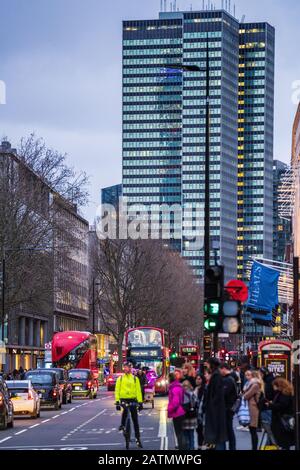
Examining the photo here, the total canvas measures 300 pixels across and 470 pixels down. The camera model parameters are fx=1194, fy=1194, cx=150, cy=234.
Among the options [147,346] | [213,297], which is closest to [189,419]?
[213,297]

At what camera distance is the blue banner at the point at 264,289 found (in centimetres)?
4706

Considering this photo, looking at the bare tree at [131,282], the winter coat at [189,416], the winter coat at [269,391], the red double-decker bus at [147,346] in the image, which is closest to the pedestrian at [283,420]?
the winter coat at [189,416]

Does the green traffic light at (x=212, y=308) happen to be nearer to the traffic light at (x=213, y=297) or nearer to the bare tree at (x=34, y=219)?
the traffic light at (x=213, y=297)

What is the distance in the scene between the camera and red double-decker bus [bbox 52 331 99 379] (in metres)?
77.9

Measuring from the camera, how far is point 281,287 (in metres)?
56.3

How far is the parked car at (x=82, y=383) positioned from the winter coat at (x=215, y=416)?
46.5m

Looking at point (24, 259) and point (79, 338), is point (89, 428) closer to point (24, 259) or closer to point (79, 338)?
point (24, 259)

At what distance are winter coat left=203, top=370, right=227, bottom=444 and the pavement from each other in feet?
17.9

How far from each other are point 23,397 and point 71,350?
1383 inches

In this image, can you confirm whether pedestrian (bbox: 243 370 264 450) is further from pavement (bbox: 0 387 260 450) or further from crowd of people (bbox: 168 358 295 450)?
pavement (bbox: 0 387 260 450)

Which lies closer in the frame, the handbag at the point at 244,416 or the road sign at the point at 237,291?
the road sign at the point at 237,291

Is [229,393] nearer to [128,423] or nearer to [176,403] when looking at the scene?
[176,403]
